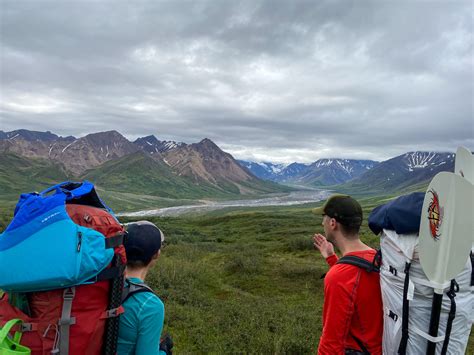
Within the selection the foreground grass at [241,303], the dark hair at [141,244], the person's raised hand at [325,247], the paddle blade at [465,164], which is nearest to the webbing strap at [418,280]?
the paddle blade at [465,164]

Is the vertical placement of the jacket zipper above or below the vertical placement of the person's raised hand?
above

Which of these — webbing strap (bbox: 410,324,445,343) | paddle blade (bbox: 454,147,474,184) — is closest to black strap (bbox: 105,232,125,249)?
webbing strap (bbox: 410,324,445,343)

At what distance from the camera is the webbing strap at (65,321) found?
252 cm

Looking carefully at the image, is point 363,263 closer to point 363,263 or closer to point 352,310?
point 363,263

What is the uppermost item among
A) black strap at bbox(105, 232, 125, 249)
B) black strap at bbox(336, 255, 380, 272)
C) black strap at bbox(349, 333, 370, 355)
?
black strap at bbox(105, 232, 125, 249)

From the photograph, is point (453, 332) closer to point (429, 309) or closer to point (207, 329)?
point (429, 309)

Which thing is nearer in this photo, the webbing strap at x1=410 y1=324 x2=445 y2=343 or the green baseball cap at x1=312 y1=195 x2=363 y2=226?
the webbing strap at x1=410 y1=324 x2=445 y2=343

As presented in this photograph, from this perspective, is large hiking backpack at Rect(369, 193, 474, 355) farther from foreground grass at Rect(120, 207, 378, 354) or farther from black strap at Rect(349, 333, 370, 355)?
foreground grass at Rect(120, 207, 378, 354)

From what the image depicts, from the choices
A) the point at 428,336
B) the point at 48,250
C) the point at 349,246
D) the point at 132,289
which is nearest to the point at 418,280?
the point at 428,336

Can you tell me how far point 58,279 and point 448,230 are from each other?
2.86m

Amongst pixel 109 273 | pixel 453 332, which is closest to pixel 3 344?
pixel 109 273

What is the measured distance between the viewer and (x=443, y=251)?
254 cm

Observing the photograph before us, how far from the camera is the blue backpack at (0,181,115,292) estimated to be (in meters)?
2.45

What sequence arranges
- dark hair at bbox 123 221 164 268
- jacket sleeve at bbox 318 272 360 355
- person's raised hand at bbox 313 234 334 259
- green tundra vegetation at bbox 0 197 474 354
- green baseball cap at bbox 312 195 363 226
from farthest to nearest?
green tundra vegetation at bbox 0 197 474 354 < person's raised hand at bbox 313 234 334 259 < green baseball cap at bbox 312 195 363 226 < jacket sleeve at bbox 318 272 360 355 < dark hair at bbox 123 221 164 268
